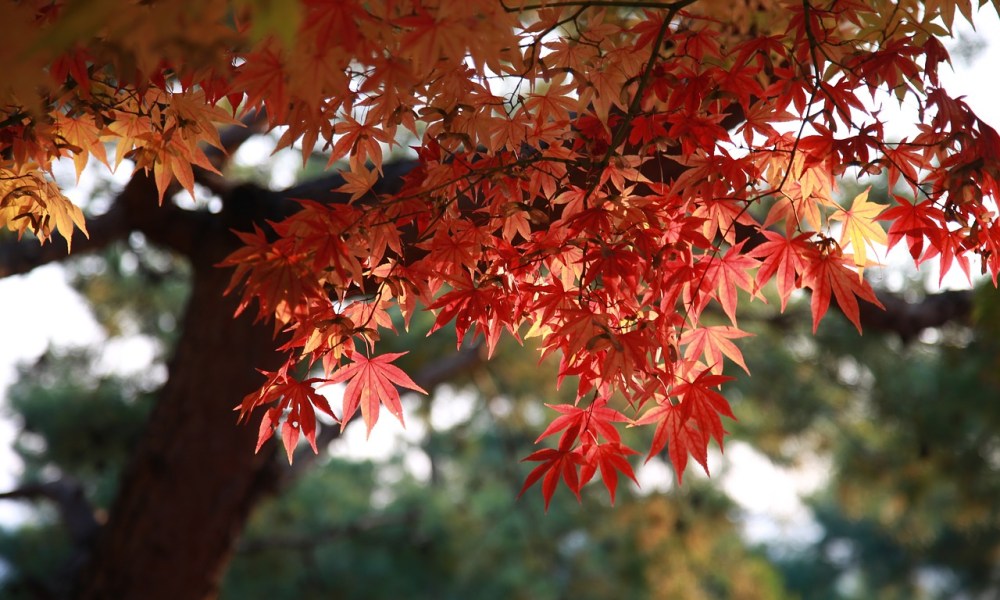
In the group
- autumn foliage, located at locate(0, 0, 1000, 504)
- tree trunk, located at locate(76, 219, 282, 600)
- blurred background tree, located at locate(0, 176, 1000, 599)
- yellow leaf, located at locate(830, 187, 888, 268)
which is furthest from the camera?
blurred background tree, located at locate(0, 176, 1000, 599)

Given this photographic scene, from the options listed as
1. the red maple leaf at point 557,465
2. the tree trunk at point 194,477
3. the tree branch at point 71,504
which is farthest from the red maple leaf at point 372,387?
the tree branch at point 71,504

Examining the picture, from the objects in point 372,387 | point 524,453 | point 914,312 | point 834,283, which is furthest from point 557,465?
point 524,453

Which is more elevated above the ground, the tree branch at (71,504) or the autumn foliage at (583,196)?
the autumn foliage at (583,196)

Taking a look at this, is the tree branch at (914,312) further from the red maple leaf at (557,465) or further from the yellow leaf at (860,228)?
the red maple leaf at (557,465)

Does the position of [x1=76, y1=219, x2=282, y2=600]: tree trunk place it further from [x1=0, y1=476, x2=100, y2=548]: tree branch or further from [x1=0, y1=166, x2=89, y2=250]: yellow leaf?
[x1=0, y1=166, x2=89, y2=250]: yellow leaf

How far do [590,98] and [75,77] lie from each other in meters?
0.57

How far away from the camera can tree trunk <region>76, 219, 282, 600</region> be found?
6.99 feet

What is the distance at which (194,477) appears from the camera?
2.20 meters

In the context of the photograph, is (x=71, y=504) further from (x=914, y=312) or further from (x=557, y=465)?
(x=914, y=312)

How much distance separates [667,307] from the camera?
0.99 metres

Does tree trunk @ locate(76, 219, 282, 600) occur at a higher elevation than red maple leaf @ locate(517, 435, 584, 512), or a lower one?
lower

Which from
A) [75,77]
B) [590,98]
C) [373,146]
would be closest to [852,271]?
[590,98]

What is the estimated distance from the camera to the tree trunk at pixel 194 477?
6.99 ft

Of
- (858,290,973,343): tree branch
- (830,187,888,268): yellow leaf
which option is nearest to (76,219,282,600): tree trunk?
(830,187,888,268): yellow leaf
